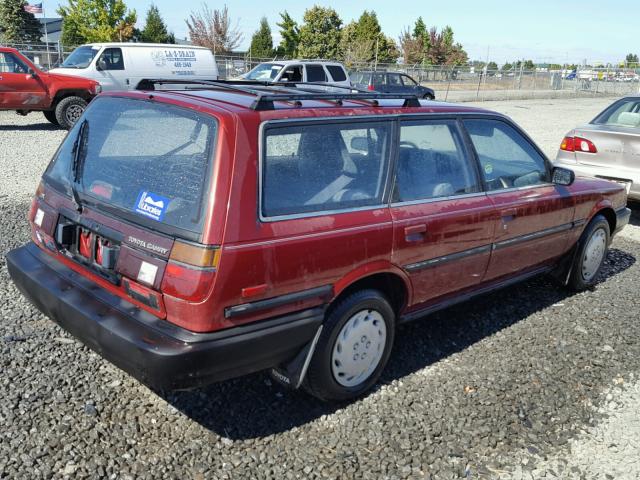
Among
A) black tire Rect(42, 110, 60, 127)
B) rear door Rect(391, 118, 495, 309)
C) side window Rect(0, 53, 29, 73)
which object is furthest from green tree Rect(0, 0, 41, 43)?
rear door Rect(391, 118, 495, 309)

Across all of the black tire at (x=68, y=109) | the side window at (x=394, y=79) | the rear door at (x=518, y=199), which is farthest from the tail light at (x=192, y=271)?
the side window at (x=394, y=79)

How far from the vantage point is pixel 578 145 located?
7645mm

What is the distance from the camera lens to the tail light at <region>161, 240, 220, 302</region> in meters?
2.65

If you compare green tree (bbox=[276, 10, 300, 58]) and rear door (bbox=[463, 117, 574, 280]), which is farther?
green tree (bbox=[276, 10, 300, 58])

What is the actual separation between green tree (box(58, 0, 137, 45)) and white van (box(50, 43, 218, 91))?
29.3 meters

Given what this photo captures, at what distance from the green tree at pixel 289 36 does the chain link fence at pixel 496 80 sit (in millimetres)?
11385

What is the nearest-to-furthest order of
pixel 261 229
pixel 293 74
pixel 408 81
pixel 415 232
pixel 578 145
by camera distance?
pixel 261 229
pixel 415 232
pixel 578 145
pixel 293 74
pixel 408 81

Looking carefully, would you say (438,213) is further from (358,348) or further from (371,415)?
(371,415)

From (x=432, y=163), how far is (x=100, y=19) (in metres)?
46.7

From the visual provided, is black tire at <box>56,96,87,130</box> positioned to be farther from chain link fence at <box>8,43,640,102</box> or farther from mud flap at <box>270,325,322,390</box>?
chain link fence at <box>8,43,640,102</box>

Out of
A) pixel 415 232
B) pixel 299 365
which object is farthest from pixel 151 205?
pixel 415 232

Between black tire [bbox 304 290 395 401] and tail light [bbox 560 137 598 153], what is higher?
tail light [bbox 560 137 598 153]

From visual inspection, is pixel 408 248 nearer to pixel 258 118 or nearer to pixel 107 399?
pixel 258 118

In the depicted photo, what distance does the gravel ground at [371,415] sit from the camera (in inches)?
115
